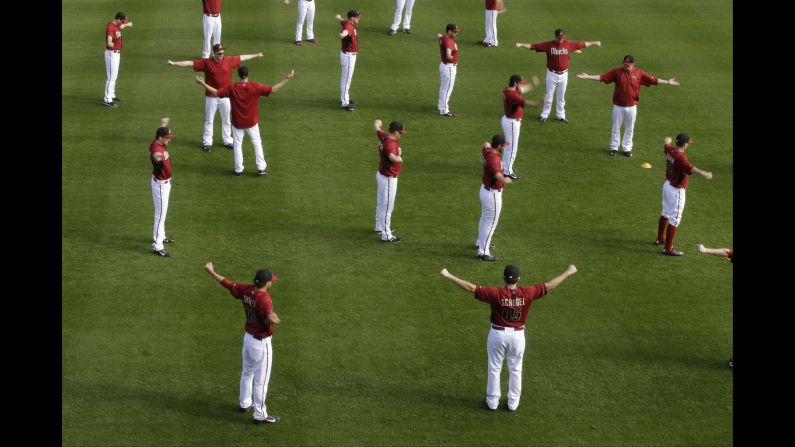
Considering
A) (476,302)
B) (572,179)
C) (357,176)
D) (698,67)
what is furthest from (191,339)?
(698,67)

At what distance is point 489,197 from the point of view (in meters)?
17.8

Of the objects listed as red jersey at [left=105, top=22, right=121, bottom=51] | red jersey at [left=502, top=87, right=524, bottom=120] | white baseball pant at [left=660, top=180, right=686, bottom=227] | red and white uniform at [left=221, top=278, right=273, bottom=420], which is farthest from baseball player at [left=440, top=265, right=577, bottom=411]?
red jersey at [left=105, top=22, right=121, bottom=51]

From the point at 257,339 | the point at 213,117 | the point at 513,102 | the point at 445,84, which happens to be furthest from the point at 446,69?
the point at 257,339

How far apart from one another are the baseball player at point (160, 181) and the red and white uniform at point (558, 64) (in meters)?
9.15

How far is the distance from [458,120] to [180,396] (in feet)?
37.7

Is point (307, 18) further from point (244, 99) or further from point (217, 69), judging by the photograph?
point (244, 99)

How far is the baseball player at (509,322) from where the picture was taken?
1334cm

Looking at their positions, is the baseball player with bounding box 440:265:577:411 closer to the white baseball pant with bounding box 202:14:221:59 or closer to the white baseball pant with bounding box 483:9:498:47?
the white baseball pant with bounding box 202:14:221:59

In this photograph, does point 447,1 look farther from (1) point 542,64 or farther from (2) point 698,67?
(2) point 698,67

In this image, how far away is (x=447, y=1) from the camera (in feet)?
103

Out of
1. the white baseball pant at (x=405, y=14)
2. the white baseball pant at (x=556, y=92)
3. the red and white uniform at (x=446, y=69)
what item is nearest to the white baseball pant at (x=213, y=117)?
the red and white uniform at (x=446, y=69)

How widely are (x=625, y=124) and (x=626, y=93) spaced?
0.66 metres

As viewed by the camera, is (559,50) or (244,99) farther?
(559,50)

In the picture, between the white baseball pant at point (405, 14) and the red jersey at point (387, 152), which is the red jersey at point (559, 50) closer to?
the white baseball pant at point (405, 14)
